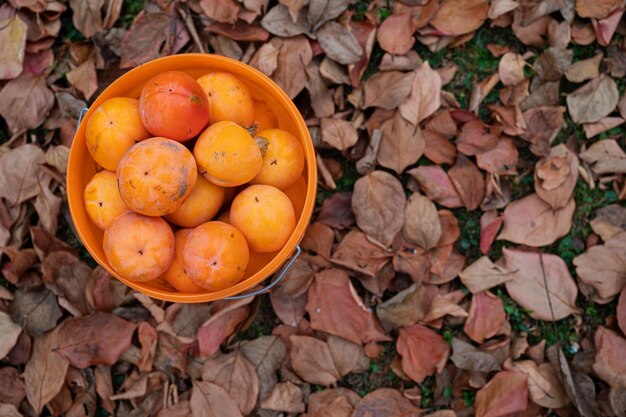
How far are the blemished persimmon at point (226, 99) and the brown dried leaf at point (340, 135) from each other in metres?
0.33

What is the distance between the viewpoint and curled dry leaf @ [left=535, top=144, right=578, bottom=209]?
1758mm

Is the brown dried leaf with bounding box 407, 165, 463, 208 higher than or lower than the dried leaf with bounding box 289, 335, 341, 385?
higher

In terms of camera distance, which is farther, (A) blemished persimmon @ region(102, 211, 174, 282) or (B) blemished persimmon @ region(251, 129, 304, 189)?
(B) blemished persimmon @ region(251, 129, 304, 189)

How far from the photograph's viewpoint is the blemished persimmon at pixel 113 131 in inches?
54.2

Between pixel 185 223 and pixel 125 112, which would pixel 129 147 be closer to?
pixel 125 112

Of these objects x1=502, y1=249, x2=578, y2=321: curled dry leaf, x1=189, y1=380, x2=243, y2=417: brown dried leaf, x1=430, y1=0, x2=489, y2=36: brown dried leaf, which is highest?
x1=430, y1=0, x2=489, y2=36: brown dried leaf

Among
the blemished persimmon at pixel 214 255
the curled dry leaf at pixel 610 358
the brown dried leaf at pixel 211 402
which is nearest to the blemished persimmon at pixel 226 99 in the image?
the blemished persimmon at pixel 214 255

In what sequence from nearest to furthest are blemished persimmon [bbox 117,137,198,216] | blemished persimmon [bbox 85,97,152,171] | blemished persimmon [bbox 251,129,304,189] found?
blemished persimmon [bbox 117,137,198,216] < blemished persimmon [bbox 85,97,152,171] < blemished persimmon [bbox 251,129,304,189]

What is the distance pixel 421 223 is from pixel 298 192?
15.5 inches

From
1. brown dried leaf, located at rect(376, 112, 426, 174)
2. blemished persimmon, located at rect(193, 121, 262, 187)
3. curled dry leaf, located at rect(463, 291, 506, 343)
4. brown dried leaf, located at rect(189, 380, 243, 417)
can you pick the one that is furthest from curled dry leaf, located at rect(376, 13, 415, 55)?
brown dried leaf, located at rect(189, 380, 243, 417)

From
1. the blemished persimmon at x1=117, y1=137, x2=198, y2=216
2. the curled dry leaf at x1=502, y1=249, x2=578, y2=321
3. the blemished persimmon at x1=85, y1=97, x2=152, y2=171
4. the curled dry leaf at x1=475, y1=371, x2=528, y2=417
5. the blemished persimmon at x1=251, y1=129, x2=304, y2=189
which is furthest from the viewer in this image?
the curled dry leaf at x1=502, y1=249, x2=578, y2=321

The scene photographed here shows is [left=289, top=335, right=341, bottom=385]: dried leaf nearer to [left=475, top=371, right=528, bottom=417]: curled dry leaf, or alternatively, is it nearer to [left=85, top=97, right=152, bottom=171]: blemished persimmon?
[left=475, top=371, right=528, bottom=417]: curled dry leaf

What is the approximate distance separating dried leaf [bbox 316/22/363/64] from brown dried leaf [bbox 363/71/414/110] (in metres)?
0.09

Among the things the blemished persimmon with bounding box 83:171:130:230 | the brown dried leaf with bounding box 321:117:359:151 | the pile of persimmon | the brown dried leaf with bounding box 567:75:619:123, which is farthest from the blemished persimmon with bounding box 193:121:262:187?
the brown dried leaf with bounding box 567:75:619:123
